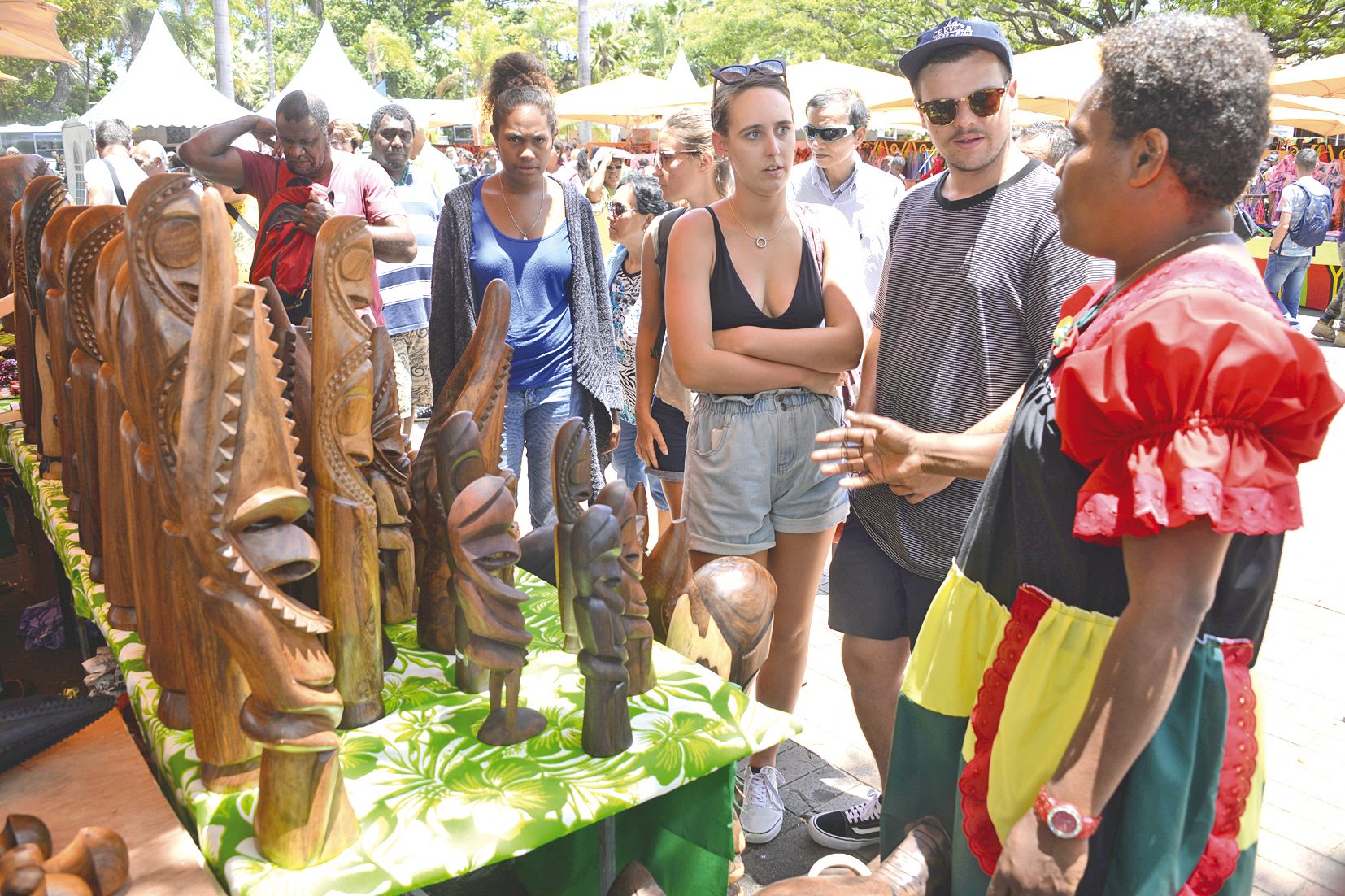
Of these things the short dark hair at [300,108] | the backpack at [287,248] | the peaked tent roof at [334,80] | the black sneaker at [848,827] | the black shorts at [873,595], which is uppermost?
the peaked tent roof at [334,80]

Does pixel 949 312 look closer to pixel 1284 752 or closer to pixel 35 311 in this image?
pixel 1284 752

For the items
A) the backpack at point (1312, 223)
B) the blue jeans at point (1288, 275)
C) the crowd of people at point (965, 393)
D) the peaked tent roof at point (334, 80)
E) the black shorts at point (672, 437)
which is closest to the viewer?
the crowd of people at point (965, 393)

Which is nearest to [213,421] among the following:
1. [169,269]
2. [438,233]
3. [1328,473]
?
[169,269]

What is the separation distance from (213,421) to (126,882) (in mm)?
562

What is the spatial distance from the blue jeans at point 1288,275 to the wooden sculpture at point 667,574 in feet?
34.5

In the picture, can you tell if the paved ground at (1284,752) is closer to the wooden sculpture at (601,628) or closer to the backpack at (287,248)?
the wooden sculpture at (601,628)

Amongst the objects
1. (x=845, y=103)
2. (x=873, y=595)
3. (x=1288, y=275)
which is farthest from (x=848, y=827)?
(x=1288, y=275)

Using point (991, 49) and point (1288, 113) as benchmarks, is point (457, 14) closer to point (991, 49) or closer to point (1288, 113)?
point (1288, 113)

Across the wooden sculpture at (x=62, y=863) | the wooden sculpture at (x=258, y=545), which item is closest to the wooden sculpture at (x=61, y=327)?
the wooden sculpture at (x=62, y=863)

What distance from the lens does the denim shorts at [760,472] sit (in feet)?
7.99

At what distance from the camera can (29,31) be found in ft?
15.7

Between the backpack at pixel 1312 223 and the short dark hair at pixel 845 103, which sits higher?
the short dark hair at pixel 845 103

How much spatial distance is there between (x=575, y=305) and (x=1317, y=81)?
11620mm

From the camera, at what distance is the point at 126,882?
1188mm
